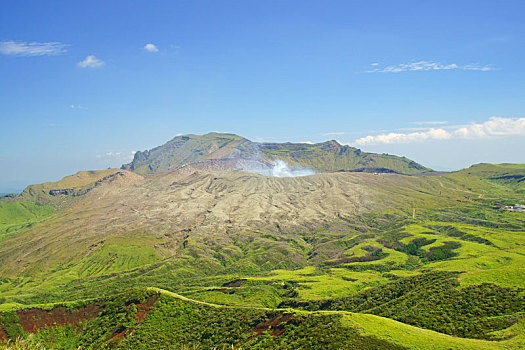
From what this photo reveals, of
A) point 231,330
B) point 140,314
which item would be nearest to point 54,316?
point 140,314

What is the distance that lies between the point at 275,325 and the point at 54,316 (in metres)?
93.2

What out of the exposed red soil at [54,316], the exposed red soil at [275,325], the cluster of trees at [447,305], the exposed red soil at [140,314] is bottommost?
the exposed red soil at [54,316]

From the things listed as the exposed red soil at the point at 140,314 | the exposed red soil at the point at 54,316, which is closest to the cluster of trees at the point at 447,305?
the exposed red soil at the point at 140,314

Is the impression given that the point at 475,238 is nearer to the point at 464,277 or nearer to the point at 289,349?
the point at 464,277

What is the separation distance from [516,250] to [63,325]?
219m

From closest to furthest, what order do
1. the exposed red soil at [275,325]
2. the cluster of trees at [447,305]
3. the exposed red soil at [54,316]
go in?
the cluster of trees at [447,305], the exposed red soil at [275,325], the exposed red soil at [54,316]

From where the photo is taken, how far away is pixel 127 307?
108m

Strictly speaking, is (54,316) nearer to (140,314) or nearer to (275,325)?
(140,314)

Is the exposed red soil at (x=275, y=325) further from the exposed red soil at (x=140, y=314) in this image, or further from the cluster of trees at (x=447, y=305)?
the exposed red soil at (x=140, y=314)

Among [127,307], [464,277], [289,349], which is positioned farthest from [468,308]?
[127,307]

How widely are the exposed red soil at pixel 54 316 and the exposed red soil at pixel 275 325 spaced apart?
6899cm

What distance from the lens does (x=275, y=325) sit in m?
81.1

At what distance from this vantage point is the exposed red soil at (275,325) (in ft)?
257

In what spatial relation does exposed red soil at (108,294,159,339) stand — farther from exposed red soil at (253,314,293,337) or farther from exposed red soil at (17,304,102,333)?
exposed red soil at (253,314,293,337)
